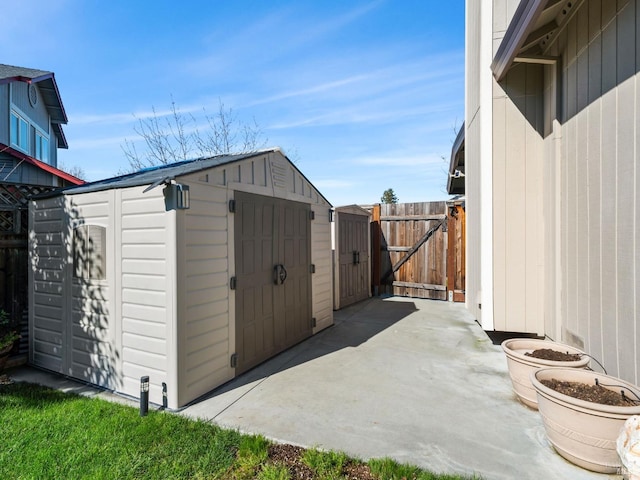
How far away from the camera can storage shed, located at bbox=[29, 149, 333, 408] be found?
116 inches

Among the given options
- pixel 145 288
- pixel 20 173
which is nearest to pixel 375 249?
pixel 145 288

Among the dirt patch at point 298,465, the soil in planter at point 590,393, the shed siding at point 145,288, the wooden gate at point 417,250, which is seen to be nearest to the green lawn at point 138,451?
the dirt patch at point 298,465

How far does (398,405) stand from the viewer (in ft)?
9.78

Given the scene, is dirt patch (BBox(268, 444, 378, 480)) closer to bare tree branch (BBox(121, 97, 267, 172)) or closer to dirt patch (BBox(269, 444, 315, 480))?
dirt patch (BBox(269, 444, 315, 480))

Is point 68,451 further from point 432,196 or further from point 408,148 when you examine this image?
point 432,196

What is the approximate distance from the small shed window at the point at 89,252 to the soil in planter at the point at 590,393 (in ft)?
13.3

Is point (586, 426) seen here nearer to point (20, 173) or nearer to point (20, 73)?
point (20, 173)

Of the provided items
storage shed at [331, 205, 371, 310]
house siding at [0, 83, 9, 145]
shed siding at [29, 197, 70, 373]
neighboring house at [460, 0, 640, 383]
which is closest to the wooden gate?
storage shed at [331, 205, 371, 310]

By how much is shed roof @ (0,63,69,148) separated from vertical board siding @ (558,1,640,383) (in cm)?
1094

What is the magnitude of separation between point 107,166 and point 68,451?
15371mm

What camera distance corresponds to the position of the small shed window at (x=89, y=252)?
3381mm

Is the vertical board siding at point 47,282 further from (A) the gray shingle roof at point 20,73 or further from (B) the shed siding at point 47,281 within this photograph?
(A) the gray shingle roof at point 20,73

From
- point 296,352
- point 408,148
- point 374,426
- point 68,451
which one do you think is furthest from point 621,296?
point 408,148

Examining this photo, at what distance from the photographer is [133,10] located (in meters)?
6.39
